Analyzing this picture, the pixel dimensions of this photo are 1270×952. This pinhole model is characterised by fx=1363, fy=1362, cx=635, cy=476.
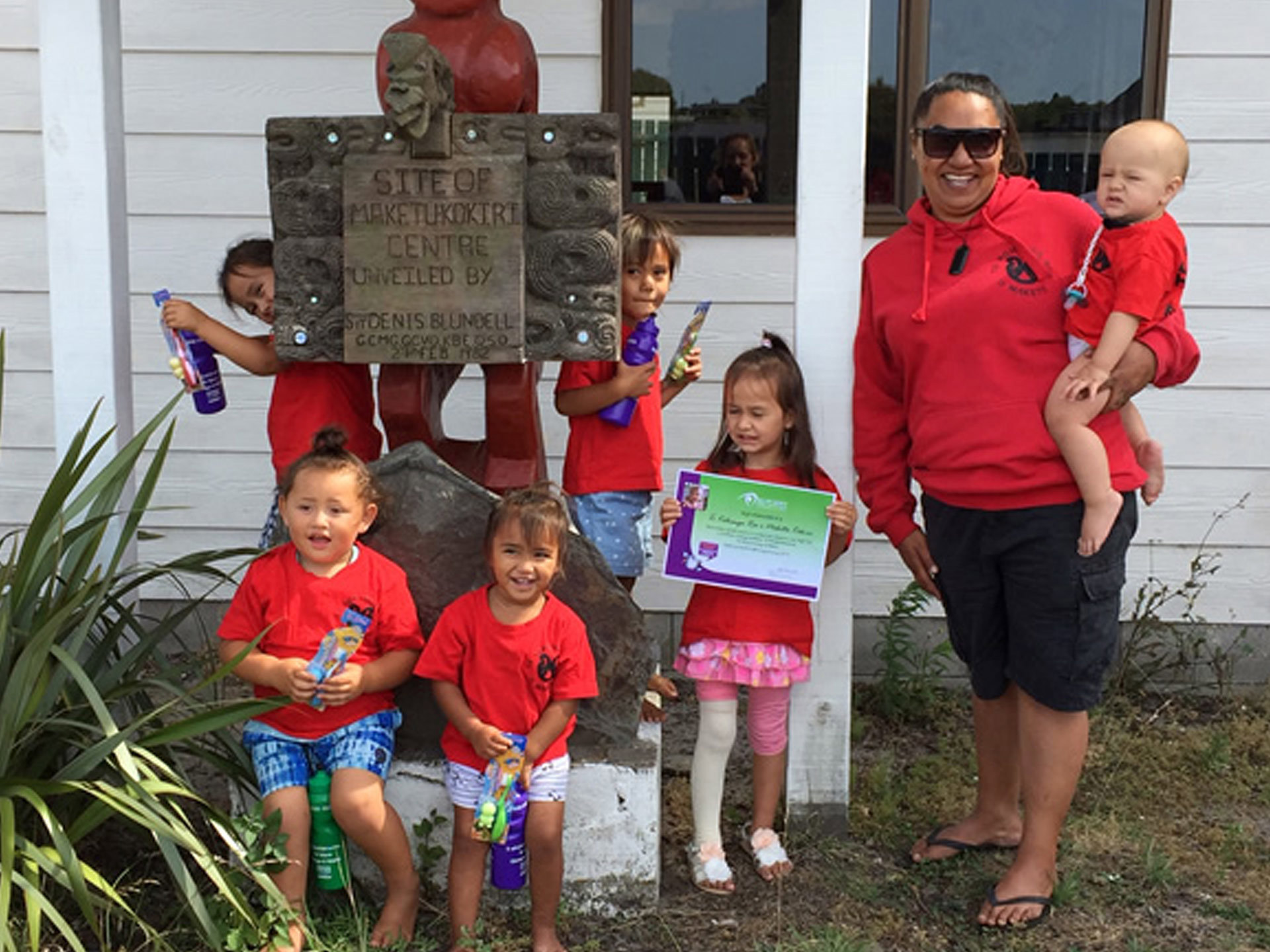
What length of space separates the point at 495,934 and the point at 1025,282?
5.92ft

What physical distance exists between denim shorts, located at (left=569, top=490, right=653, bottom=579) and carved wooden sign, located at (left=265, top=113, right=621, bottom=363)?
48cm

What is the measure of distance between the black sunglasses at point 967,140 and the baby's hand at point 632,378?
0.87 m

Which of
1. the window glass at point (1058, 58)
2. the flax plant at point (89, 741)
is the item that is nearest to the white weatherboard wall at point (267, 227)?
the window glass at point (1058, 58)

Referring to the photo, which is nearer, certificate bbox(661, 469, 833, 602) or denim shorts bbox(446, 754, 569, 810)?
denim shorts bbox(446, 754, 569, 810)

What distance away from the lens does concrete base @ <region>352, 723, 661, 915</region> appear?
3.06m

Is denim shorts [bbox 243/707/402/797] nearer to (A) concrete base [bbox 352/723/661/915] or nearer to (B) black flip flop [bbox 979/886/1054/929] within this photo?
(A) concrete base [bbox 352/723/661/915]

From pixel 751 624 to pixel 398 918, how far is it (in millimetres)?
1030

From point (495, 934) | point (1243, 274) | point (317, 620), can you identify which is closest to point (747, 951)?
point (495, 934)

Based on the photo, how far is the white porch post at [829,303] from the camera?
3.15 m

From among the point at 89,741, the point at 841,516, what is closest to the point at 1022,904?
the point at 841,516

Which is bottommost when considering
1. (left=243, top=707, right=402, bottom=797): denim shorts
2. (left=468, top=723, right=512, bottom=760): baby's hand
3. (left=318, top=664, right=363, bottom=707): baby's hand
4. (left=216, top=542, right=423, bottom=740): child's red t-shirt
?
(left=243, top=707, right=402, bottom=797): denim shorts

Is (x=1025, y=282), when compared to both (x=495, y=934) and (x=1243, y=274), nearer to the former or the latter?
(x=495, y=934)

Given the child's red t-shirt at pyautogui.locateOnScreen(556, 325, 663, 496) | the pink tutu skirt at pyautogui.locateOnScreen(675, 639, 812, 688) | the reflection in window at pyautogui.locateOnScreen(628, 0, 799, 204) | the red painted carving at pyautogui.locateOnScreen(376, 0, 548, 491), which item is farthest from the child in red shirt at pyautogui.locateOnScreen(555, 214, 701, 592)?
the reflection in window at pyautogui.locateOnScreen(628, 0, 799, 204)

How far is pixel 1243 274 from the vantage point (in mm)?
4605
